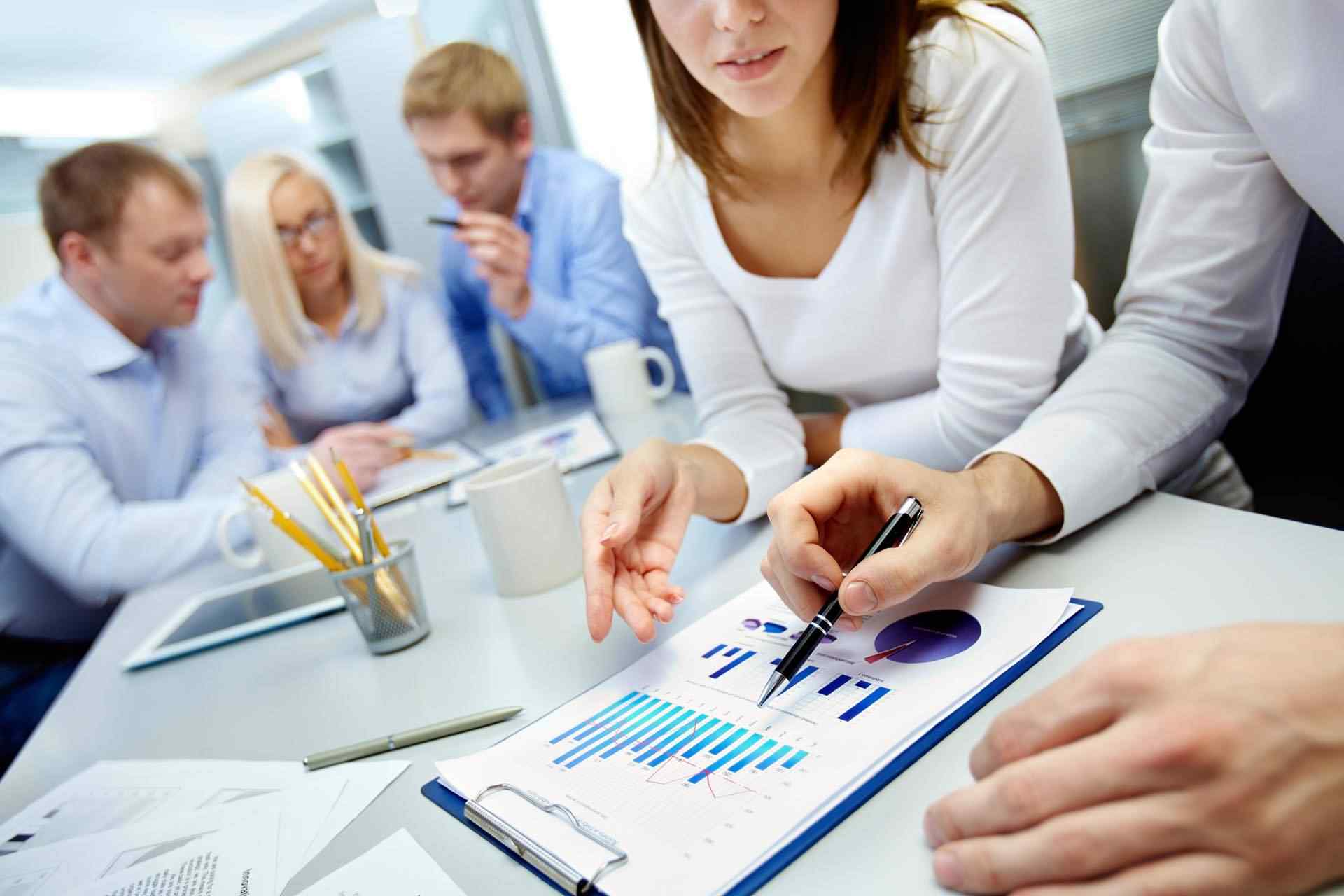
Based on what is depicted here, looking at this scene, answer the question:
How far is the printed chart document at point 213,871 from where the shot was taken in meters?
0.48

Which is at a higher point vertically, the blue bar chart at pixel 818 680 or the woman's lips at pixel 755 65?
the woman's lips at pixel 755 65

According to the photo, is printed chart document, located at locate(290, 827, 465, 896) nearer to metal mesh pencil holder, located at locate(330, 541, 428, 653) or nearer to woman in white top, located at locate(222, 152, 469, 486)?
metal mesh pencil holder, located at locate(330, 541, 428, 653)

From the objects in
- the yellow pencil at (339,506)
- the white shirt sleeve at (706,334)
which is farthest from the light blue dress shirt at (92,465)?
the white shirt sleeve at (706,334)

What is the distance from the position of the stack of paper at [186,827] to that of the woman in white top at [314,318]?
1.50 meters

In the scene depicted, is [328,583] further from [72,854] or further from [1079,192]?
[1079,192]

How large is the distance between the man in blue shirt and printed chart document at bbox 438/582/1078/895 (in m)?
1.26

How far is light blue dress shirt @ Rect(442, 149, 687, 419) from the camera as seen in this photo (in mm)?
1931

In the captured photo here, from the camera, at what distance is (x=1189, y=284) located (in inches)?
28.7

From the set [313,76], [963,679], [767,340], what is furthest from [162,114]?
[963,679]

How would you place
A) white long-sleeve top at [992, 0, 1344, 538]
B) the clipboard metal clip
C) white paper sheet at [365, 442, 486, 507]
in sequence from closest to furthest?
the clipboard metal clip
white long-sleeve top at [992, 0, 1344, 538]
white paper sheet at [365, 442, 486, 507]

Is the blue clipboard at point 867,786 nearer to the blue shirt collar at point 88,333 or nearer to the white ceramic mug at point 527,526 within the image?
the white ceramic mug at point 527,526

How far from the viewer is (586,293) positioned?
1966mm

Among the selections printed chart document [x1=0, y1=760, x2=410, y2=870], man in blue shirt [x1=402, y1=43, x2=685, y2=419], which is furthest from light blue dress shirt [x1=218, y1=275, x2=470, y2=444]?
printed chart document [x1=0, y1=760, x2=410, y2=870]

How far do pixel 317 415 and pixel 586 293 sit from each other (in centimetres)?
78
